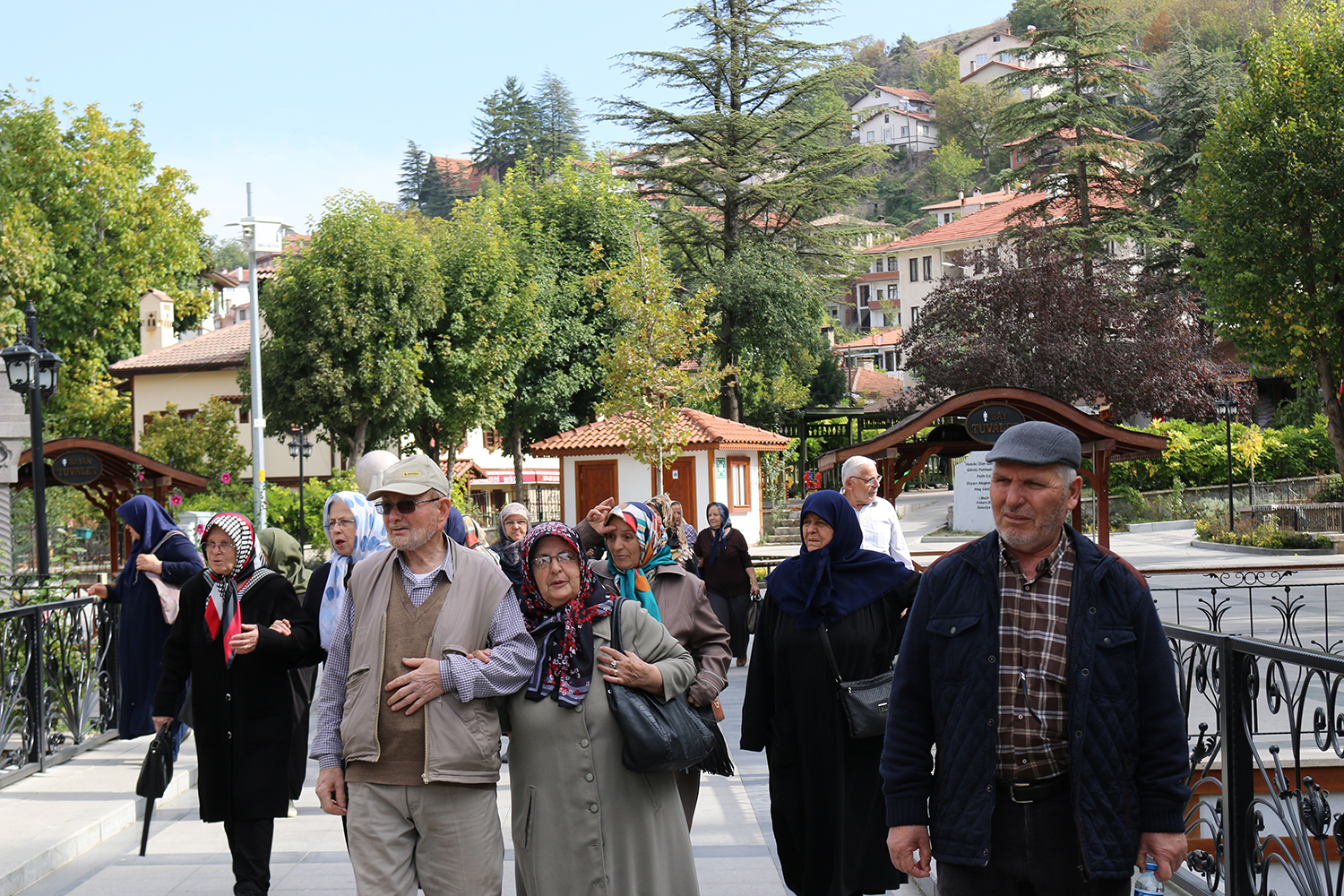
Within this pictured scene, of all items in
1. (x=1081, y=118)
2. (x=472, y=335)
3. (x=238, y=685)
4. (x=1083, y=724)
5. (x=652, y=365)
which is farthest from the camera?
(x=1081, y=118)

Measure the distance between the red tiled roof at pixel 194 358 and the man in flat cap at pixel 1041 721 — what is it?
4697 centimetres

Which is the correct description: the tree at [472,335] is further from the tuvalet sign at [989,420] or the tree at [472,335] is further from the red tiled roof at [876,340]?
the red tiled roof at [876,340]

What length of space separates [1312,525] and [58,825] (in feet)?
101

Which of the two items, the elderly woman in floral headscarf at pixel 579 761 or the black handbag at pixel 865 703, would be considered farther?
the black handbag at pixel 865 703

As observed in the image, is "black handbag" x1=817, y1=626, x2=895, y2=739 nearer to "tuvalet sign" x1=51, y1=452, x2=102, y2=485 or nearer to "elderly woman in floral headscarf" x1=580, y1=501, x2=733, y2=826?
"elderly woman in floral headscarf" x1=580, y1=501, x2=733, y2=826

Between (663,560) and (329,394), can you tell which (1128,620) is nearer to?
(663,560)

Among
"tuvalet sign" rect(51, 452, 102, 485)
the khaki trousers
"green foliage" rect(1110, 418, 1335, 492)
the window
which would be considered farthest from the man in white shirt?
"green foliage" rect(1110, 418, 1335, 492)

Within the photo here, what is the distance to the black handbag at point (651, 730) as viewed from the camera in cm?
404

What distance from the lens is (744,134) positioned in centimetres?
4009

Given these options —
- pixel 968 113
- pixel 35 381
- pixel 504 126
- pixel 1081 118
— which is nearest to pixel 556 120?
pixel 504 126

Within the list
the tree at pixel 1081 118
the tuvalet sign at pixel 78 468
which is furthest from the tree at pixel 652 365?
the tree at pixel 1081 118

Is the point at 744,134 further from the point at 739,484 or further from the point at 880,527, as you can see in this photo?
the point at 880,527

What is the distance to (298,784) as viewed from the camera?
20.4ft

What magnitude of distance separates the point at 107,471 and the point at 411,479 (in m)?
18.6
